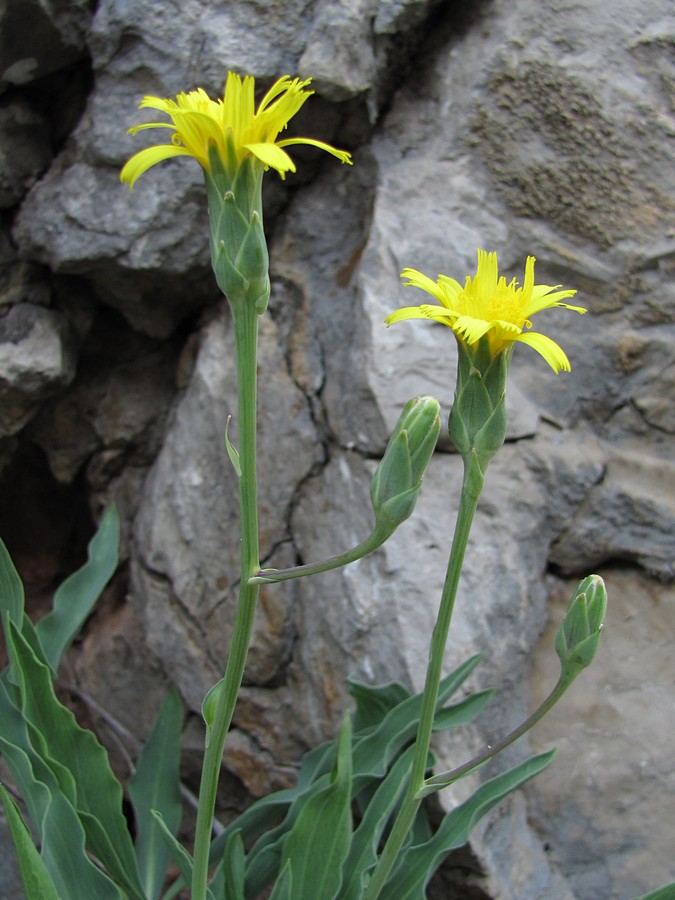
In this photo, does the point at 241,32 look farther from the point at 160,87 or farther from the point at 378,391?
the point at 378,391

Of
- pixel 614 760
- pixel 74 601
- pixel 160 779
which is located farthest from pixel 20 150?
pixel 614 760

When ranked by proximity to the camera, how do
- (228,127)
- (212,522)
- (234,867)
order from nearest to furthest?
1. (228,127)
2. (234,867)
3. (212,522)

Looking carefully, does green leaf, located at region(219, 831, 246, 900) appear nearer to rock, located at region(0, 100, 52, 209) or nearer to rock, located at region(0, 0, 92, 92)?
rock, located at region(0, 100, 52, 209)

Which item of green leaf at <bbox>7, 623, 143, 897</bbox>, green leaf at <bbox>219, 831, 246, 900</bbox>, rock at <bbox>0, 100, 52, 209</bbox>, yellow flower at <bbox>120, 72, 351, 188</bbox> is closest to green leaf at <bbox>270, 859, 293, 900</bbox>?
green leaf at <bbox>219, 831, 246, 900</bbox>

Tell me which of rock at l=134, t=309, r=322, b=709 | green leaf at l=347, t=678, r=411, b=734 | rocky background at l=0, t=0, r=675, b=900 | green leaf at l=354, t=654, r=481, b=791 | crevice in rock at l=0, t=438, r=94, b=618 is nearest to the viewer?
green leaf at l=354, t=654, r=481, b=791

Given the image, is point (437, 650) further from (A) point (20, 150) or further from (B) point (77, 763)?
(A) point (20, 150)

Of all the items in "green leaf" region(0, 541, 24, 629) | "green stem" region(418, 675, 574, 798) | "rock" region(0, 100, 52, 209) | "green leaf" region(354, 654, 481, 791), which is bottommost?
"green leaf" region(354, 654, 481, 791)
